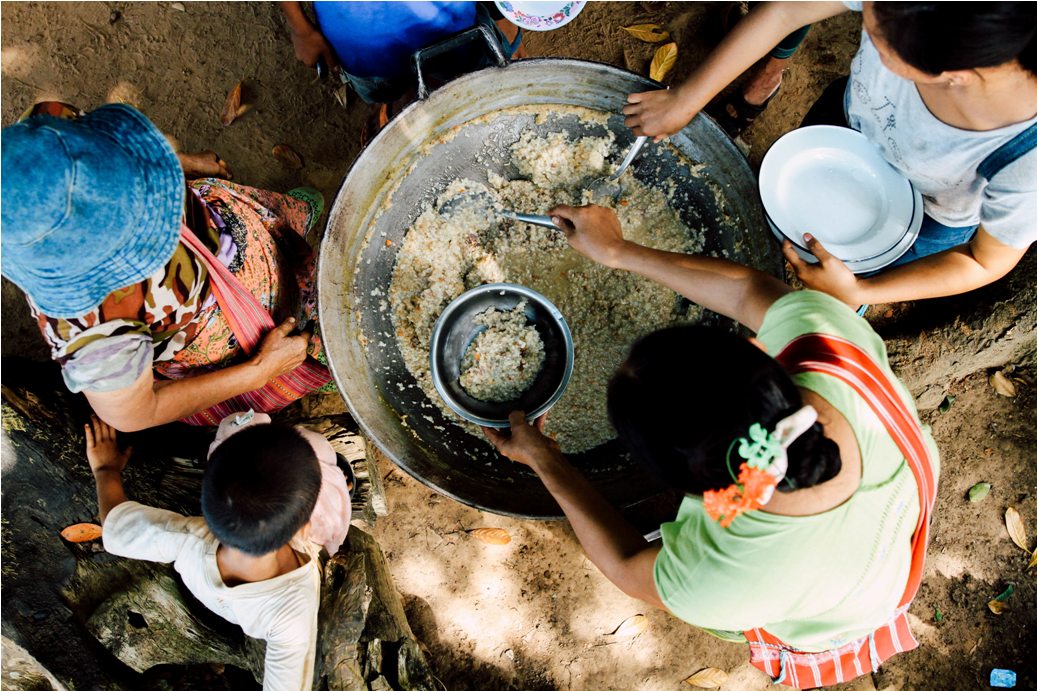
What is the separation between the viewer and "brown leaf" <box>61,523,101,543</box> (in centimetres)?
222

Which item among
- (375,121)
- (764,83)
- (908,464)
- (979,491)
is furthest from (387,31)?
(979,491)

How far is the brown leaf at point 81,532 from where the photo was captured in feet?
7.28

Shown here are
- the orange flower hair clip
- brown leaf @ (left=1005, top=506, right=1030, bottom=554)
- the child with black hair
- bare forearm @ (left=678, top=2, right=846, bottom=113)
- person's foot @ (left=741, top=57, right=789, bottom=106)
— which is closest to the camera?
the orange flower hair clip

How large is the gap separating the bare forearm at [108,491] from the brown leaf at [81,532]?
0.09 meters

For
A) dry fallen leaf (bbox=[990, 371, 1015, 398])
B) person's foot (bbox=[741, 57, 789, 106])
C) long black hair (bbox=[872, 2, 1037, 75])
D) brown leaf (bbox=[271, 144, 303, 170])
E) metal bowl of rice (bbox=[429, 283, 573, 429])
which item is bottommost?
dry fallen leaf (bbox=[990, 371, 1015, 398])

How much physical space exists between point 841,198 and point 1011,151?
0.53m

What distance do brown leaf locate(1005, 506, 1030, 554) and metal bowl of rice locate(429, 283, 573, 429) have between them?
226 centimetres

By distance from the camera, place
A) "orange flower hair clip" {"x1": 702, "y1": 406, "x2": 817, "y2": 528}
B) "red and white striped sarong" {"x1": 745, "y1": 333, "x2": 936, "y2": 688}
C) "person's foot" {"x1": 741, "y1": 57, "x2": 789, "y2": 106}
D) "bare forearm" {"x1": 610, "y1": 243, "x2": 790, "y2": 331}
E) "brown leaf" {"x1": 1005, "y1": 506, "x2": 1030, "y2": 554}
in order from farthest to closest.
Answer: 1. "brown leaf" {"x1": 1005, "y1": 506, "x2": 1030, "y2": 554}
2. "person's foot" {"x1": 741, "y1": 57, "x2": 789, "y2": 106}
3. "bare forearm" {"x1": 610, "y1": 243, "x2": 790, "y2": 331}
4. "red and white striped sarong" {"x1": 745, "y1": 333, "x2": 936, "y2": 688}
5. "orange flower hair clip" {"x1": 702, "y1": 406, "x2": 817, "y2": 528}

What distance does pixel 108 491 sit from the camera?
2.15 meters

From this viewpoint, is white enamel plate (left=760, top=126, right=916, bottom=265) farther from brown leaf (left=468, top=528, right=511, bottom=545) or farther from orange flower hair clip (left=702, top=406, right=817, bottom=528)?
brown leaf (left=468, top=528, right=511, bottom=545)

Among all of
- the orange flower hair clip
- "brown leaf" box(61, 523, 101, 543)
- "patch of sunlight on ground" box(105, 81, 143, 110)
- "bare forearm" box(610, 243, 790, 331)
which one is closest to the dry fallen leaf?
"bare forearm" box(610, 243, 790, 331)

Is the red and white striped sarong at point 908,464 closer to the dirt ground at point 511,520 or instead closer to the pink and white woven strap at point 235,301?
the dirt ground at point 511,520

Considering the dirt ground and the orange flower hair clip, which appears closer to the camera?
the orange flower hair clip

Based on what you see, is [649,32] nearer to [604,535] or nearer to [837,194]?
[837,194]
